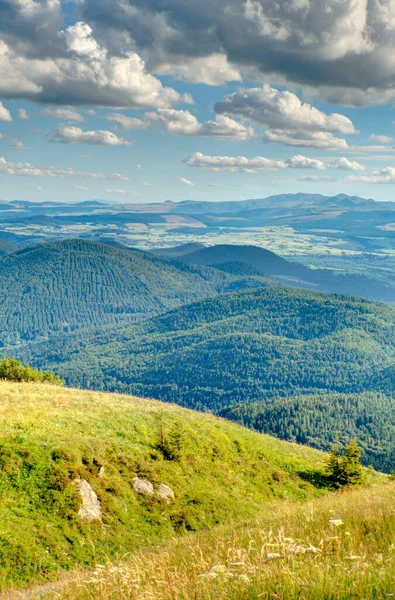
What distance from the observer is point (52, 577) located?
66.7 feet

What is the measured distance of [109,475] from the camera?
29.7 m

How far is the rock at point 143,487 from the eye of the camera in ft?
99.1

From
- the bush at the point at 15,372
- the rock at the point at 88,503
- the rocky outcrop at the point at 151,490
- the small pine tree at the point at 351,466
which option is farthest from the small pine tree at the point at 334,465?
the bush at the point at 15,372

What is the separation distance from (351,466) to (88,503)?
21354 millimetres

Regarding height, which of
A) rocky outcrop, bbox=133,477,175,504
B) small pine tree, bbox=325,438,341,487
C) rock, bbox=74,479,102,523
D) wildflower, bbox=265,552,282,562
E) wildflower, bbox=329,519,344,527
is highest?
wildflower, bbox=265,552,282,562

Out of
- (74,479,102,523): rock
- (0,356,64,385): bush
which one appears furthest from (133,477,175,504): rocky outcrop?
(0,356,64,385): bush

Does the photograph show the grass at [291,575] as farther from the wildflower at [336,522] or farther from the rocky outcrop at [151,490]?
the rocky outcrop at [151,490]

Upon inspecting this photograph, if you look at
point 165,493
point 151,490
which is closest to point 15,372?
point 151,490

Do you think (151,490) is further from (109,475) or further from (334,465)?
(334,465)

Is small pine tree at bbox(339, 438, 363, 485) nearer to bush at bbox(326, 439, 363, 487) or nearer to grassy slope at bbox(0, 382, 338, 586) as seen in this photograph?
bush at bbox(326, 439, 363, 487)

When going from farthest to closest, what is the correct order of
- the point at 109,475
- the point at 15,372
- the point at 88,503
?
1. the point at 15,372
2. the point at 109,475
3. the point at 88,503

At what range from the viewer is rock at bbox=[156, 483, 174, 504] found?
30573 mm

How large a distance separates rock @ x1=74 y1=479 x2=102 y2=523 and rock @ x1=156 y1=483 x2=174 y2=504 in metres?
5.08

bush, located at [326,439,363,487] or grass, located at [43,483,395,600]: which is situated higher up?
grass, located at [43,483,395,600]
